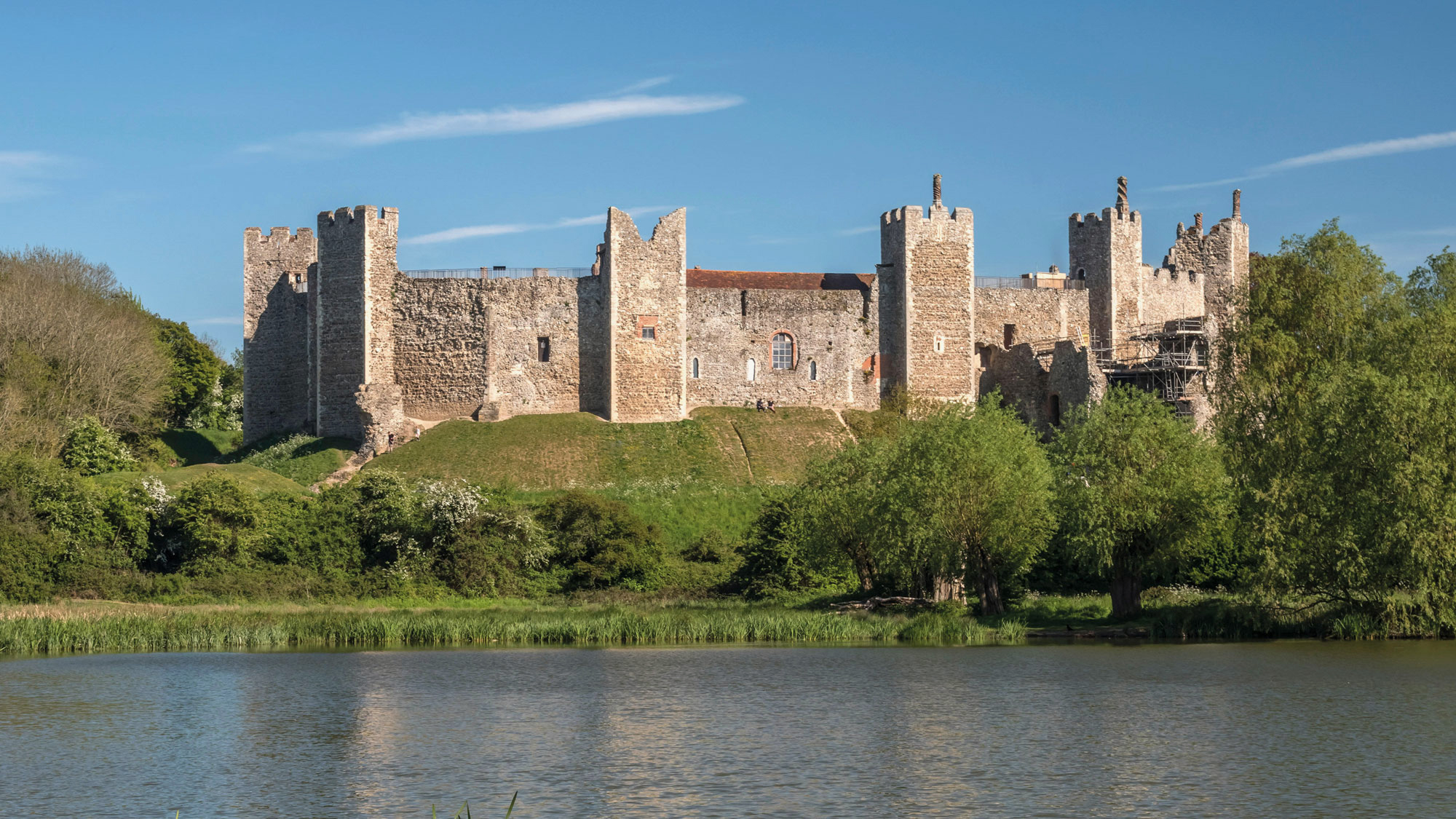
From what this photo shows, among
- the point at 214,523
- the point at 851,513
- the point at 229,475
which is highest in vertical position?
the point at 229,475

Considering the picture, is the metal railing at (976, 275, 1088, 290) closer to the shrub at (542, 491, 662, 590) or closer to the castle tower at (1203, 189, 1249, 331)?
the castle tower at (1203, 189, 1249, 331)

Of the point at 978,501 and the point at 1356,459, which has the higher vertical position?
the point at 1356,459

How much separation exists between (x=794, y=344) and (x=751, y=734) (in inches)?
1466

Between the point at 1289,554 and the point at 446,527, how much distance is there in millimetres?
22209

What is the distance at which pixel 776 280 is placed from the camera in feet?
207

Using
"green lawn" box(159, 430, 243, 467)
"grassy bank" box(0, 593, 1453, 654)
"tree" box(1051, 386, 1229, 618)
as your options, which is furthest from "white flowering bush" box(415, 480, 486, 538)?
"green lawn" box(159, 430, 243, 467)

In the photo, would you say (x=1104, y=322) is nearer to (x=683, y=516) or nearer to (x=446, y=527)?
(x=683, y=516)

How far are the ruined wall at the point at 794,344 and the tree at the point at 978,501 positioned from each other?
2192 cm

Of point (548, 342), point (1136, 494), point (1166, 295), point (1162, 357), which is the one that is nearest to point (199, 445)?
point (548, 342)

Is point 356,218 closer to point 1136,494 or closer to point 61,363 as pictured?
point 61,363

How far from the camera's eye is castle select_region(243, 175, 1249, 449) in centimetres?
5462

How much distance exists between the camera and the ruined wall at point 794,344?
5738 cm

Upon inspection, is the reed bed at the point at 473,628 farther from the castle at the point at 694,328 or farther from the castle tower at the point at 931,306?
the castle tower at the point at 931,306

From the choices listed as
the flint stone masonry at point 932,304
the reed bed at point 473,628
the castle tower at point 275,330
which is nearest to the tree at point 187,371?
the castle tower at point 275,330
